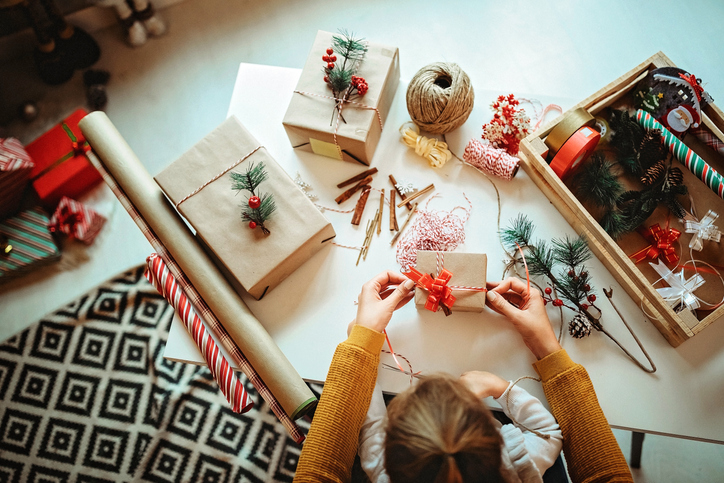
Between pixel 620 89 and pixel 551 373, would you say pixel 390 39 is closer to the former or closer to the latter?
pixel 620 89

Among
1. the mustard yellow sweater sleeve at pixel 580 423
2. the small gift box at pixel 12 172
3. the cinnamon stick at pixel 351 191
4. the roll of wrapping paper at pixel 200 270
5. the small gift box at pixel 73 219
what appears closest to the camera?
the mustard yellow sweater sleeve at pixel 580 423

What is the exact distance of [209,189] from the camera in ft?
3.54

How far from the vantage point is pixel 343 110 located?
113 cm

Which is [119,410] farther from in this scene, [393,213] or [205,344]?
[393,213]

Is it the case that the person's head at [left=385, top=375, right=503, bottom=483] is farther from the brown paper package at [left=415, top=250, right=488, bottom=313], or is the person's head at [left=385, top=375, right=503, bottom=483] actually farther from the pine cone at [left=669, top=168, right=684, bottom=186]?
the pine cone at [left=669, top=168, right=684, bottom=186]

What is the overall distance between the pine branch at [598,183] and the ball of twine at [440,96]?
1.06ft

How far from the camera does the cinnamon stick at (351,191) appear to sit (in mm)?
1194

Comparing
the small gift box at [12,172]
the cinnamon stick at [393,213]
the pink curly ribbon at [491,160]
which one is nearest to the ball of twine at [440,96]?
the pink curly ribbon at [491,160]

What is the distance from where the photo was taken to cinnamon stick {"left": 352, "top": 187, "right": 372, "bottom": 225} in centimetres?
117

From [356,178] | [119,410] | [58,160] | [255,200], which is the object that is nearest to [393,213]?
[356,178]

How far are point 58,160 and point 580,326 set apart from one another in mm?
1909

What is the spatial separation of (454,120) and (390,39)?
971 millimetres

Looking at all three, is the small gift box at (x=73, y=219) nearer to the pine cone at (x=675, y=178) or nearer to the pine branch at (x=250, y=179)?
the pine branch at (x=250, y=179)

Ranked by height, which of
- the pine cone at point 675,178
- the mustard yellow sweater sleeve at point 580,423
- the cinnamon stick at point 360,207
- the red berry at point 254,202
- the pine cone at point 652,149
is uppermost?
the red berry at point 254,202
